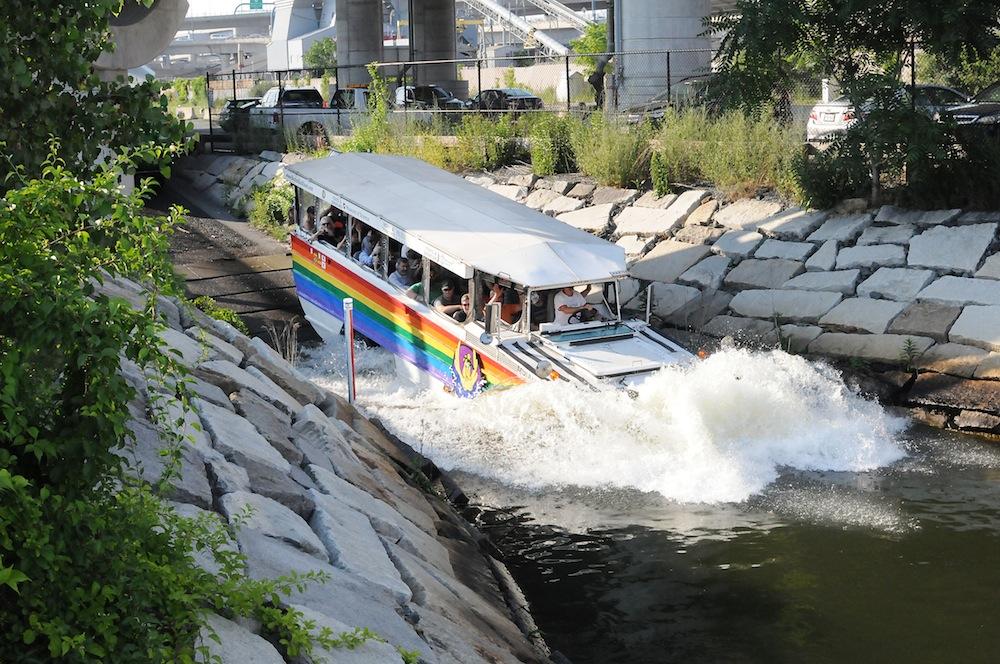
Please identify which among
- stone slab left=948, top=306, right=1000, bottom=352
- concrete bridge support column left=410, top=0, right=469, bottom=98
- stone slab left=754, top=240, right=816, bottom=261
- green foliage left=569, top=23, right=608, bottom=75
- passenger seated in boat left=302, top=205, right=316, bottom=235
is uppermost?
green foliage left=569, top=23, right=608, bottom=75

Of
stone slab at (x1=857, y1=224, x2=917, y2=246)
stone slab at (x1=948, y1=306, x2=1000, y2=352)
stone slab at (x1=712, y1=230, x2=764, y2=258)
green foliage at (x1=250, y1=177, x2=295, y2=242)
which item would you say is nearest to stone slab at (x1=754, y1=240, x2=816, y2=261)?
stone slab at (x1=712, y1=230, x2=764, y2=258)

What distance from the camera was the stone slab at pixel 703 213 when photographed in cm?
2022

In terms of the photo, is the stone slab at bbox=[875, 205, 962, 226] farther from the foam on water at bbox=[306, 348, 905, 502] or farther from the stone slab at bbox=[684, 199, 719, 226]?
the foam on water at bbox=[306, 348, 905, 502]

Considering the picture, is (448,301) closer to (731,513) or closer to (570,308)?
(570,308)

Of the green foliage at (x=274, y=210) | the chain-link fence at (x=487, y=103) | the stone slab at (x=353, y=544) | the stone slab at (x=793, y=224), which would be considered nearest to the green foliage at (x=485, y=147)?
the chain-link fence at (x=487, y=103)

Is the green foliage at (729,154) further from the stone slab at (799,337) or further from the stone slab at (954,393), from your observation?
the stone slab at (954,393)

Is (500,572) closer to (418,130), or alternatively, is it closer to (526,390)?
(526,390)

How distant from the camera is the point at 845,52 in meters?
19.3

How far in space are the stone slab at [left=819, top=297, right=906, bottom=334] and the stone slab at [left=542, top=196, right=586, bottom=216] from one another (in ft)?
20.9

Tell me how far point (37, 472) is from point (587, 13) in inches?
3814

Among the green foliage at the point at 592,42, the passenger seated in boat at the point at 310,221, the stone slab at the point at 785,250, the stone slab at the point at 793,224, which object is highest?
the green foliage at the point at 592,42

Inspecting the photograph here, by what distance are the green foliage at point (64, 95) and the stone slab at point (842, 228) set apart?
1362 centimetres

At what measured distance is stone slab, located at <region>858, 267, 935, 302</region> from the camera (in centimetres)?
1658

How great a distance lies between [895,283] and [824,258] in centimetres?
140
